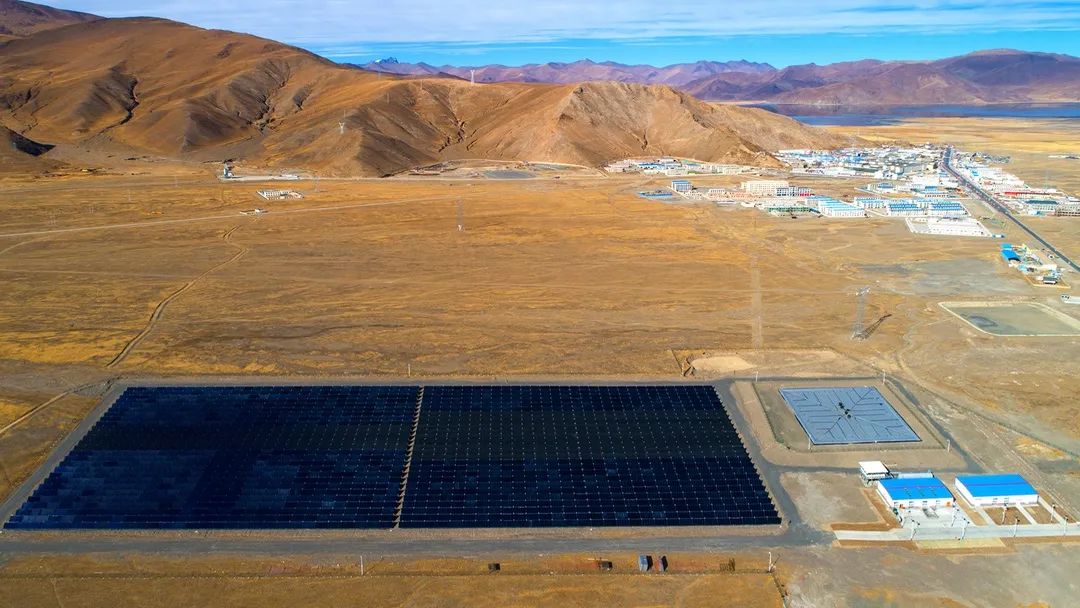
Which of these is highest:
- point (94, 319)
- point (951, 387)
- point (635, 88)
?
point (635, 88)

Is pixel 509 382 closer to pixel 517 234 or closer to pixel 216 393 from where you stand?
pixel 216 393

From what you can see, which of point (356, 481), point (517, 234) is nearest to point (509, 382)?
point (356, 481)

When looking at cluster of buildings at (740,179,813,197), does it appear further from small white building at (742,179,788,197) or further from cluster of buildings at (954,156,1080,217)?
cluster of buildings at (954,156,1080,217)

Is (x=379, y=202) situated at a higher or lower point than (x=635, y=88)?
lower

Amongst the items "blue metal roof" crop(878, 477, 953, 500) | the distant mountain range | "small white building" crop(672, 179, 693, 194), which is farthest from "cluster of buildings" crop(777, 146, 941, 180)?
"blue metal roof" crop(878, 477, 953, 500)

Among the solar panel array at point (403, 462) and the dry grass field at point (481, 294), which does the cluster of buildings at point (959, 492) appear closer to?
the solar panel array at point (403, 462)

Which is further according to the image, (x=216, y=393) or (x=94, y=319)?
(x=94, y=319)
